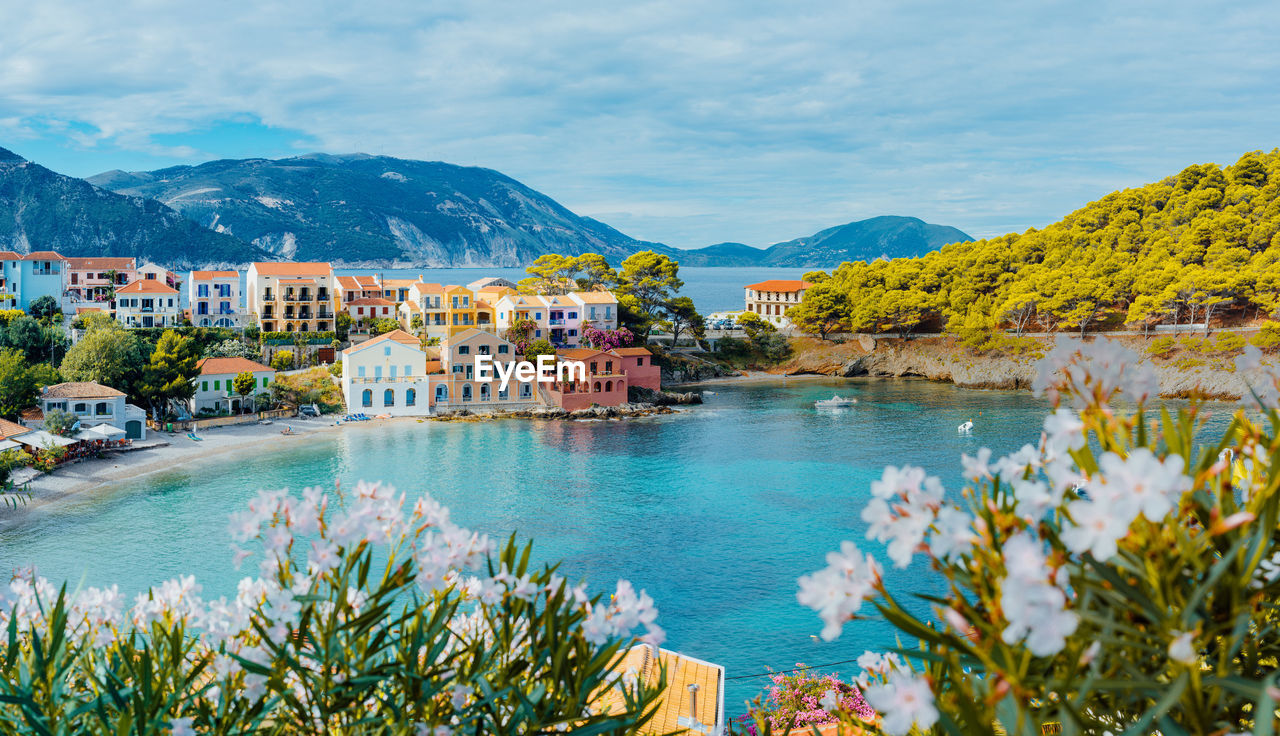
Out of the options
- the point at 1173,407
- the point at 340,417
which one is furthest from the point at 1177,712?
the point at 1173,407

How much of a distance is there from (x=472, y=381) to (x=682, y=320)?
2174cm

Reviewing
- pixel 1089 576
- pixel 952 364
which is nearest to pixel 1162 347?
pixel 952 364

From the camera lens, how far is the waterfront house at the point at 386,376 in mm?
40250

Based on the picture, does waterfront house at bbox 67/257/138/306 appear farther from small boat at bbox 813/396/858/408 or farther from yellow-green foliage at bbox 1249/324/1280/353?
yellow-green foliage at bbox 1249/324/1280/353

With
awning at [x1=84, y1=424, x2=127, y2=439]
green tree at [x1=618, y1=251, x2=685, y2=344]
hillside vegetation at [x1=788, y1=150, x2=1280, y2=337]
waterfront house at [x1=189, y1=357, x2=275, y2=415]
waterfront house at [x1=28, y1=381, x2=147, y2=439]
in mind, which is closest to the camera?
awning at [x1=84, y1=424, x2=127, y2=439]

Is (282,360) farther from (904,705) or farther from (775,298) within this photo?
(904,705)

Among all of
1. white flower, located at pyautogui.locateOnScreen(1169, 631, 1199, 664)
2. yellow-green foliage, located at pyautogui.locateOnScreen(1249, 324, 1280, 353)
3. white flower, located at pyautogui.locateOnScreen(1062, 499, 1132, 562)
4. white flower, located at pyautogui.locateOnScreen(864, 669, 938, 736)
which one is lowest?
white flower, located at pyautogui.locateOnScreen(864, 669, 938, 736)

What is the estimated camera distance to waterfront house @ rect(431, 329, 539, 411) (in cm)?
4259

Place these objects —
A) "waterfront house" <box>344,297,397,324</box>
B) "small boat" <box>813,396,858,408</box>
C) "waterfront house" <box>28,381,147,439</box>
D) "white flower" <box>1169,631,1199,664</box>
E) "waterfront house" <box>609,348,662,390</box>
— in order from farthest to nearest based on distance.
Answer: "waterfront house" <box>344,297,397,324</box> < "waterfront house" <box>609,348,662,390</box> < "small boat" <box>813,396,858,408</box> < "waterfront house" <box>28,381,147,439</box> < "white flower" <box>1169,631,1199,664</box>

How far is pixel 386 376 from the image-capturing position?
40875 mm

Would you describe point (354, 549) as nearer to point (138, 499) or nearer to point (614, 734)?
point (614, 734)

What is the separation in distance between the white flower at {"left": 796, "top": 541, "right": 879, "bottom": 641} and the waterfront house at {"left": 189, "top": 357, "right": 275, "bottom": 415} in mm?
41375

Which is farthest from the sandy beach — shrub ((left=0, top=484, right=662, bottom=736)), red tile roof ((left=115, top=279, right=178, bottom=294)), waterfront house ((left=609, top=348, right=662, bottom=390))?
shrub ((left=0, top=484, right=662, bottom=736))

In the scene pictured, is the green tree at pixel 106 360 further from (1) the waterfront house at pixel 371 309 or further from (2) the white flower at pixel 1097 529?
(2) the white flower at pixel 1097 529
